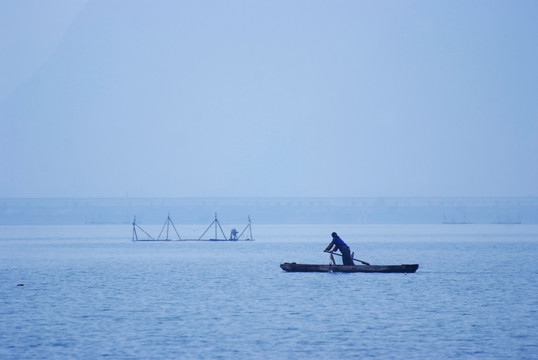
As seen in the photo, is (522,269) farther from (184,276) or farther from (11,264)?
(11,264)

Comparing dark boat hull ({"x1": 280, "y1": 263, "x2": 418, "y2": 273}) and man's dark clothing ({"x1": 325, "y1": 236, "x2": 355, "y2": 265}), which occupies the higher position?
man's dark clothing ({"x1": 325, "y1": 236, "x2": 355, "y2": 265})

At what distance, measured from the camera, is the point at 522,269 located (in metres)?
70.9

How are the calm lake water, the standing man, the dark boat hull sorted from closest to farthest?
the calm lake water
the standing man
the dark boat hull

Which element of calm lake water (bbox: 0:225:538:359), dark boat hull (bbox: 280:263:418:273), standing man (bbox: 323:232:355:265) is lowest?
calm lake water (bbox: 0:225:538:359)

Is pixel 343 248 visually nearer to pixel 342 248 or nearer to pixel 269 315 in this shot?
pixel 342 248

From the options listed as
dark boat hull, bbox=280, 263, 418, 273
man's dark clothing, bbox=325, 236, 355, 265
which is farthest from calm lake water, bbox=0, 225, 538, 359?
man's dark clothing, bbox=325, 236, 355, 265

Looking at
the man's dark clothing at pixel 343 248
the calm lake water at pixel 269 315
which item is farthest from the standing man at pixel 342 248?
the calm lake water at pixel 269 315

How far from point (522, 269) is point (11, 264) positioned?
42.1 meters

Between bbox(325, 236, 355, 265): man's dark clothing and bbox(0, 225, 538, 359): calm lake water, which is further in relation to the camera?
bbox(325, 236, 355, 265): man's dark clothing

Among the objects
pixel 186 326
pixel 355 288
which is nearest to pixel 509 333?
pixel 186 326

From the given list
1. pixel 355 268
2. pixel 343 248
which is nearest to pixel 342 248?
pixel 343 248

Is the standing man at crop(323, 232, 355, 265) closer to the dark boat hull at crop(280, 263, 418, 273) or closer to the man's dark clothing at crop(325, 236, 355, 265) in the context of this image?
the man's dark clothing at crop(325, 236, 355, 265)

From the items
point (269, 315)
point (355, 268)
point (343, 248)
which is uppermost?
point (343, 248)

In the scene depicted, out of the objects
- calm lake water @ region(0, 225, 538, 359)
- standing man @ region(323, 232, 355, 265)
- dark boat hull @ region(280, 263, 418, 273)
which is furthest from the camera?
dark boat hull @ region(280, 263, 418, 273)
